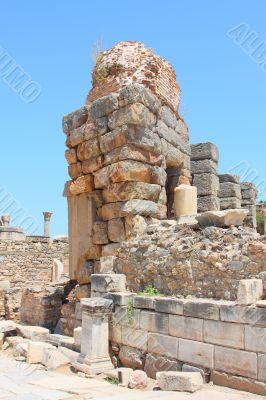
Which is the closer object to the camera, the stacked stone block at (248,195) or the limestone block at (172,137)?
the limestone block at (172,137)

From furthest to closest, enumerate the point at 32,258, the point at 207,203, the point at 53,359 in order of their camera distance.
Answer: the point at 32,258 < the point at 207,203 < the point at 53,359

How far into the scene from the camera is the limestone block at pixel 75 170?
938 centimetres

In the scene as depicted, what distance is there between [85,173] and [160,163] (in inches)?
63.3

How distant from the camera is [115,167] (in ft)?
26.8

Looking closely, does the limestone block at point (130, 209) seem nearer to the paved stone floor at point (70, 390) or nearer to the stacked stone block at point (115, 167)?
the stacked stone block at point (115, 167)

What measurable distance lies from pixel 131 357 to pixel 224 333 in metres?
1.93

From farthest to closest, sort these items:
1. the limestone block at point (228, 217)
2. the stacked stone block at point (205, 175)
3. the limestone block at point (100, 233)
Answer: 1. the stacked stone block at point (205, 175)
2. the limestone block at point (100, 233)
3. the limestone block at point (228, 217)

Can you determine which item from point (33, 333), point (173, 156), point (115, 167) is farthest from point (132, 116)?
point (33, 333)

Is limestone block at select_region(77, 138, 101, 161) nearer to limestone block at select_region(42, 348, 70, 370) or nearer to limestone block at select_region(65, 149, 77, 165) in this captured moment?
limestone block at select_region(65, 149, 77, 165)

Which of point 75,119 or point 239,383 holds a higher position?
point 75,119

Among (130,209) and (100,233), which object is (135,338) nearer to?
(130,209)

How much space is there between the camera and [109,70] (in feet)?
31.2

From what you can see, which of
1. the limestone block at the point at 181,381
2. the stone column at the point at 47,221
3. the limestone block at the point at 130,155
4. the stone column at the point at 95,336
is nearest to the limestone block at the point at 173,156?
the limestone block at the point at 130,155

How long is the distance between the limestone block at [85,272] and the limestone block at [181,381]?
368cm
